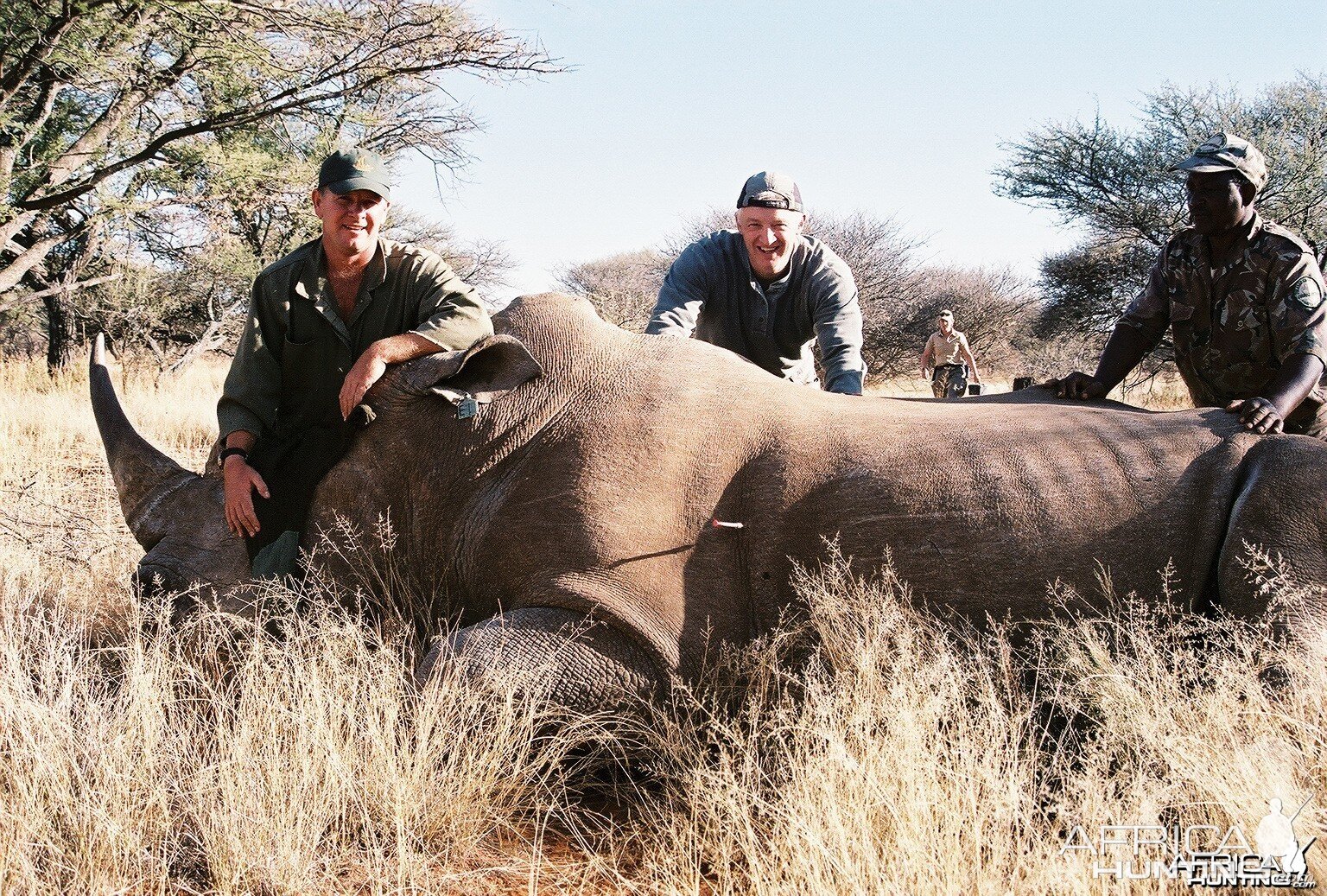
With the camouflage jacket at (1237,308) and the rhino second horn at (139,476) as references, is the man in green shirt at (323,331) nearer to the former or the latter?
the rhino second horn at (139,476)

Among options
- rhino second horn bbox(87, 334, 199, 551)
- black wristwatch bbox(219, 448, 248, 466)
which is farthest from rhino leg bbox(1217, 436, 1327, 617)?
rhino second horn bbox(87, 334, 199, 551)

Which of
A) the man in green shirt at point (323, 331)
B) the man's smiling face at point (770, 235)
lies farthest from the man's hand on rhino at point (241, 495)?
the man's smiling face at point (770, 235)

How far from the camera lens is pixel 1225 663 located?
2.96m

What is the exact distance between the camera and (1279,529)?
3287 mm

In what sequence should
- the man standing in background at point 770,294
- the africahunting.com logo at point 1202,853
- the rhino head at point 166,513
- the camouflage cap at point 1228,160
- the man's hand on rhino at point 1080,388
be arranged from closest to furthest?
the africahunting.com logo at point 1202,853 → the rhino head at point 166,513 → the man's hand on rhino at point 1080,388 → the camouflage cap at point 1228,160 → the man standing in background at point 770,294

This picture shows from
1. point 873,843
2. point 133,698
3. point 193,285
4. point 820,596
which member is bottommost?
point 873,843

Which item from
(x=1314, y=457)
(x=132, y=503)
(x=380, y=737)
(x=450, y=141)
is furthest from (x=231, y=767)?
(x=450, y=141)

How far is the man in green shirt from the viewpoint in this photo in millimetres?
3654

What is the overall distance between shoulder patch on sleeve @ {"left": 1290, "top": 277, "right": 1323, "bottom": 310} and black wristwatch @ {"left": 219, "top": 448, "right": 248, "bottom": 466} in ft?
14.6

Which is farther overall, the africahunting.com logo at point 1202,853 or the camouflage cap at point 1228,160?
the camouflage cap at point 1228,160

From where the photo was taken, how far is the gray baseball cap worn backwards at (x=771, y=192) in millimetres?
5434

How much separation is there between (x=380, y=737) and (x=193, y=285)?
22859 millimetres

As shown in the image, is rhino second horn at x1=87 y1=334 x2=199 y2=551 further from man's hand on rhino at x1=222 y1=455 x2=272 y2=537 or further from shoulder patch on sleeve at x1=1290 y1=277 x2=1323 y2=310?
shoulder patch on sleeve at x1=1290 y1=277 x2=1323 y2=310

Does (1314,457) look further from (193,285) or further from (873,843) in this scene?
(193,285)
